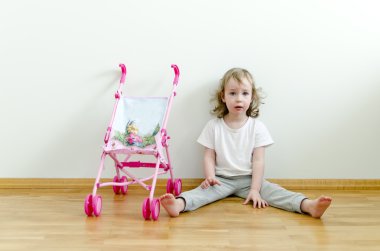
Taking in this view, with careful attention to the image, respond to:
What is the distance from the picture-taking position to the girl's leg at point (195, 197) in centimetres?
194

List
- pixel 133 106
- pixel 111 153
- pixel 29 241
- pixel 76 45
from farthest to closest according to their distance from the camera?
1. pixel 76 45
2. pixel 133 106
3. pixel 111 153
4. pixel 29 241

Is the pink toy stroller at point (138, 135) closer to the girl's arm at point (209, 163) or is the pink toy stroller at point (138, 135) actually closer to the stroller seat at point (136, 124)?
the stroller seat at point (136, 124)

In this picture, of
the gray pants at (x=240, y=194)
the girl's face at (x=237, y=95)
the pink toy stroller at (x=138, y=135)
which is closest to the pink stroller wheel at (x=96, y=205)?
the pink toy stroller at (x=138, y=135)

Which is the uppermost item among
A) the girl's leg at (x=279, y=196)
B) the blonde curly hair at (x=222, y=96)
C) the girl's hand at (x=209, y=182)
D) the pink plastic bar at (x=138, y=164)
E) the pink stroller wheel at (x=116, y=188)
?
the blonde curly hair at (x=222, y=96)

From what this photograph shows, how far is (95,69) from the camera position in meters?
2.50

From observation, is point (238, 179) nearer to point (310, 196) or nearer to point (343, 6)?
point (310, 196)

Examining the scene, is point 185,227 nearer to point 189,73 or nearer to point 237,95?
point 237,95

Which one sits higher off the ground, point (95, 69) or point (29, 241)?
point (95, 69)

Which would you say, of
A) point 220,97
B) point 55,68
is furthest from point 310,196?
point 55,68

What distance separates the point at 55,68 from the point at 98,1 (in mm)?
400

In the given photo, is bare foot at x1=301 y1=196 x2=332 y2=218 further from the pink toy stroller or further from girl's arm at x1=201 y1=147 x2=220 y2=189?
the pink toy stroller

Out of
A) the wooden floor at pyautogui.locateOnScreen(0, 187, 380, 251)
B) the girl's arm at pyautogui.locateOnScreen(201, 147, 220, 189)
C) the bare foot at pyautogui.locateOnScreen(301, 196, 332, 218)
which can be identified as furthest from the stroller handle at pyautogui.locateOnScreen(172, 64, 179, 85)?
the bare foot at pyautogui.locateOnScreen(301, 196, 332, 218)

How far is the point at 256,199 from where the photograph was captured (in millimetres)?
2180

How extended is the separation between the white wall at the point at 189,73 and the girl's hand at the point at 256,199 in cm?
34
